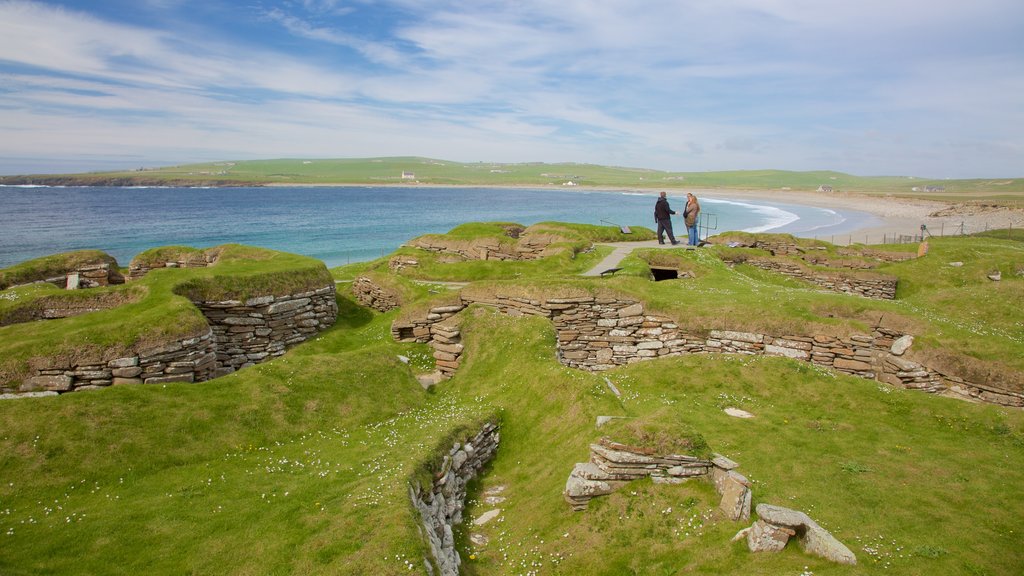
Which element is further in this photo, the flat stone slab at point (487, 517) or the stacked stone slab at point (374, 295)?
the stacked stone slab at point (374, 295)

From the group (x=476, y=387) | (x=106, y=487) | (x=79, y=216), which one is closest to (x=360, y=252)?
(x=476, y=387)

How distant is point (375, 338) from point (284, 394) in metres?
8.60

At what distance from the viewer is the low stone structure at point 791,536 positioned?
28.3ft

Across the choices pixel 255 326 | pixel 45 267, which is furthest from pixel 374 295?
pixel 45 267

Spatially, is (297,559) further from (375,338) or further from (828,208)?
(828,208)

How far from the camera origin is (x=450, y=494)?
12812mm

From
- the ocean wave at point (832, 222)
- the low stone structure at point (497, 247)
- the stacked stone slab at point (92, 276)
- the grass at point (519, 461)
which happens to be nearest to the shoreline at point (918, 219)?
the ocean wave at point (832, 222)

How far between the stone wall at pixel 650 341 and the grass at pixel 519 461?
2.19 ft

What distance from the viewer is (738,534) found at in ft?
31.2

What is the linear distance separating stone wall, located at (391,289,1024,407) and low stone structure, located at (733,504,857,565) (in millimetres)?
11305

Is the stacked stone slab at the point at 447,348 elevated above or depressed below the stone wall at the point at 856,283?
below

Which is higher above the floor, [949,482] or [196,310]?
[196,310]

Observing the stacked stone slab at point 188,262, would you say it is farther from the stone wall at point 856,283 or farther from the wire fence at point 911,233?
the wire fence at point 911,233

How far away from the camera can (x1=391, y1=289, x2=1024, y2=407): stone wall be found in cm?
1816
